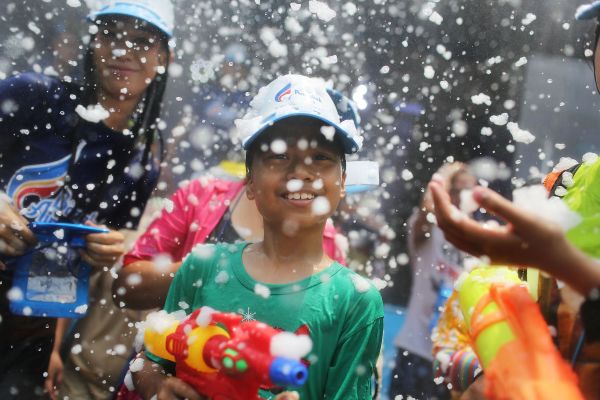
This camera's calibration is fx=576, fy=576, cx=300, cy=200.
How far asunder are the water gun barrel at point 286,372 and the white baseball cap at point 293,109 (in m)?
0.70

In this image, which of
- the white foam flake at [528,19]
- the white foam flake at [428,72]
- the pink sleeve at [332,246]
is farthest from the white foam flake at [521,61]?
A: the pink sleeve at [332,246]

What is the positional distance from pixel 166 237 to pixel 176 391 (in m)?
0.84

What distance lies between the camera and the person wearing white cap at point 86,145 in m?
2.09

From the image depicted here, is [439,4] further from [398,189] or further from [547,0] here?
[398,189]

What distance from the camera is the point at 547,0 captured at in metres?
3.76

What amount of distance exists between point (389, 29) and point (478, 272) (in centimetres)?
290

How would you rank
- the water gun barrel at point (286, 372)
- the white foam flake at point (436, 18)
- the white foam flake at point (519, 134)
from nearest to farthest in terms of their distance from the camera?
1. the water gun barrel at point (286, 372)
2. the white foam flake at point (436, 18)
3. the white foam flake at point (519, 134)

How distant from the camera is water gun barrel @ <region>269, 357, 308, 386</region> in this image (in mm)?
1026

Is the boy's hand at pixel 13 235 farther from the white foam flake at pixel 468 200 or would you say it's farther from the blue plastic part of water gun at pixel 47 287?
the white foam flake at pixel 468 200

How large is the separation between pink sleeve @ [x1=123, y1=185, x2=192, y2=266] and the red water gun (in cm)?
70

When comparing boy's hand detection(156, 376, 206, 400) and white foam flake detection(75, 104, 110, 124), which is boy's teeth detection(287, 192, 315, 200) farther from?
white foam flake detection(75, 104, 110, 124)

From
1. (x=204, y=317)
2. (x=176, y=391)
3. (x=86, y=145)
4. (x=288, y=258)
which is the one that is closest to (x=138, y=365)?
(x=176, y=391)

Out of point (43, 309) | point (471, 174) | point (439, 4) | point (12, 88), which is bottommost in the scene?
point (43, 309)

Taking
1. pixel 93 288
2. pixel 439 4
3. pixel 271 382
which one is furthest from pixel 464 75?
pixel 271 382
